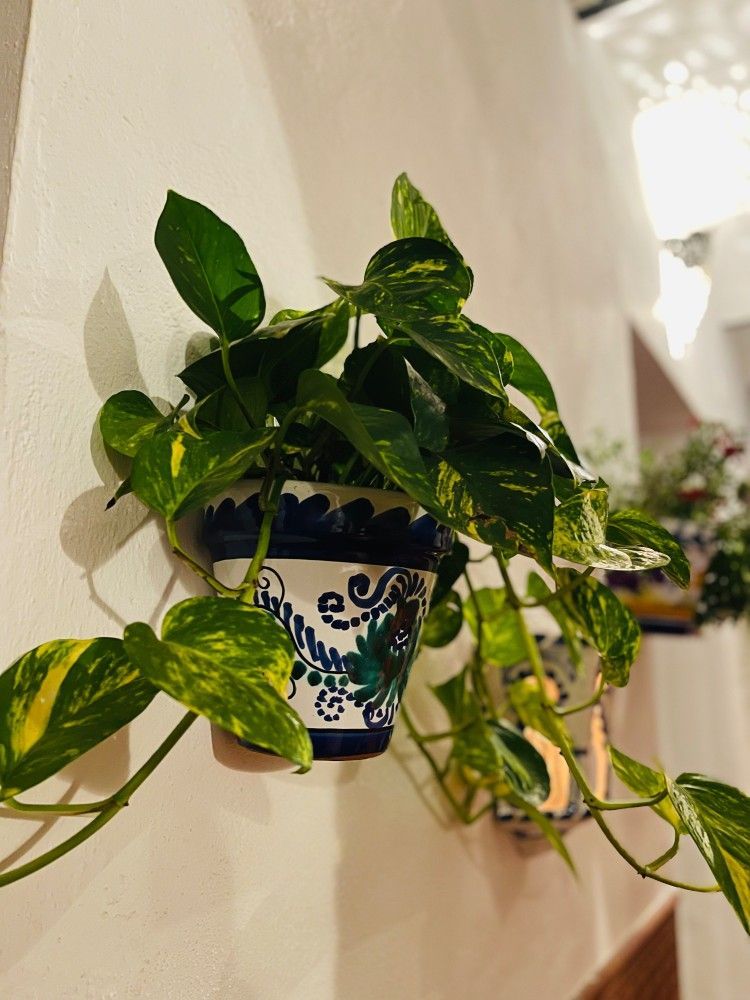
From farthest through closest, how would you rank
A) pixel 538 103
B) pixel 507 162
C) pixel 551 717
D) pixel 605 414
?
pixel 605 414
pixel 538 103
pixel 507 162
pixel 551 717

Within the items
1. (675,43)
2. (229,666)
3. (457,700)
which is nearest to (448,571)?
(457,700)

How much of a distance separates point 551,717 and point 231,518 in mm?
342

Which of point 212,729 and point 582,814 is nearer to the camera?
point 212,729

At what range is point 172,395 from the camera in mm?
565

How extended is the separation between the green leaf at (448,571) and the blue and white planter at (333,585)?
0.13m

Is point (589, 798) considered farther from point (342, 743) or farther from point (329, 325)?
point (329, 325)

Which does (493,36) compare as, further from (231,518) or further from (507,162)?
(231,518)

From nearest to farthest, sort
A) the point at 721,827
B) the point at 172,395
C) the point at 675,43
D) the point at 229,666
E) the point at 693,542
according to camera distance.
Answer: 1. the point at 229,666
2. the point at 721,827
3. the point at 172,395
4. the point at 693,542
5. the point at 675,43

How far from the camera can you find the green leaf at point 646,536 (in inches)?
19.4

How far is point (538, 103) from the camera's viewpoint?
1.45 meters

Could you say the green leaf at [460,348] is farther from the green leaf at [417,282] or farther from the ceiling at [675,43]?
the ceiling at [675,43]

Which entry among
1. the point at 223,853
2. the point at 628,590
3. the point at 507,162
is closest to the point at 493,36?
the point at 507,162

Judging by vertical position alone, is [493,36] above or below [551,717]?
above

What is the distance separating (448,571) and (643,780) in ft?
0.65
